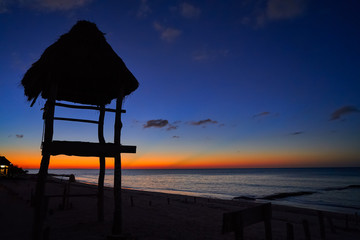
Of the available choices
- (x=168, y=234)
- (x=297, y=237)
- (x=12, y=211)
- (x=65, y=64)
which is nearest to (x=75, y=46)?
(x=65, y=64)

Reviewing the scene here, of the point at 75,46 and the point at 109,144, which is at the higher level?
the point at 75,46

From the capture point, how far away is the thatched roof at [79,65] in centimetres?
668

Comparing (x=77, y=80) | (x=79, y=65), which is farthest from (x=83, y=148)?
(x=77, y=80)

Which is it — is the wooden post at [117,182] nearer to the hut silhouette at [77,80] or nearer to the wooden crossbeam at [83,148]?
the hut silhouette at [77,80]

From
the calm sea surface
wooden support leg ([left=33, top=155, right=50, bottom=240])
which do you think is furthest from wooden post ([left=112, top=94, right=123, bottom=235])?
the calm sea surface

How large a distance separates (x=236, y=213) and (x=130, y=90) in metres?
6.06

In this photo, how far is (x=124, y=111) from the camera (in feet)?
24.6

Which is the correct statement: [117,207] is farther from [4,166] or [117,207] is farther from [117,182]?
[4,166]

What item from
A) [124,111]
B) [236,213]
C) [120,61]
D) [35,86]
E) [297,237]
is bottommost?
[297,237]

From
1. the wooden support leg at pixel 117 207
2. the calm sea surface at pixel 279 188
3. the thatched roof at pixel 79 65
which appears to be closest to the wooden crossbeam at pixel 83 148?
the wooden support leg at pixel 117 207

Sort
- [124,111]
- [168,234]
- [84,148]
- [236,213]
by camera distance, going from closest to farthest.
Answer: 1. [236,213]
2. [84,148]
3. [124,111]
4. [168,234]

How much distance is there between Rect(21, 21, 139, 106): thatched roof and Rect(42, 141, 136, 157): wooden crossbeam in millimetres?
1977

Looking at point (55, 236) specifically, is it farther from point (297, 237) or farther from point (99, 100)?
point (297, 237)

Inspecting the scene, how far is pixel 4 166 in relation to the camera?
38781 mm
